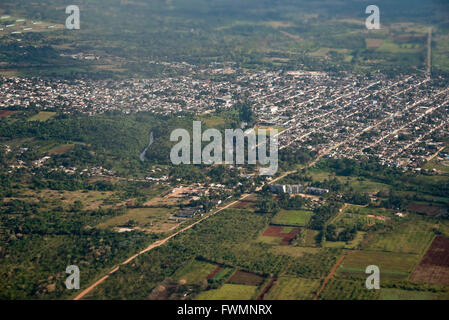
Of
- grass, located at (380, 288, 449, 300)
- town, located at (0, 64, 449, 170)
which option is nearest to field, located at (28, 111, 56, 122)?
town, located at (0, 64, 449, 170)

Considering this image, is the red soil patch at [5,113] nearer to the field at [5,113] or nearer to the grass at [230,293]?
the field at [5,113]

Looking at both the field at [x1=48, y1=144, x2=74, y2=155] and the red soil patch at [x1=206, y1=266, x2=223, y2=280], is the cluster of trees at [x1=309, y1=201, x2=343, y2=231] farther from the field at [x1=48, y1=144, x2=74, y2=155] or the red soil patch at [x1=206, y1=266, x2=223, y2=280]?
the field at [x1=48, y1=144, x2=74, y2=155]

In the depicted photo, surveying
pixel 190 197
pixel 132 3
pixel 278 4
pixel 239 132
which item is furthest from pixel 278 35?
pixel 190 197

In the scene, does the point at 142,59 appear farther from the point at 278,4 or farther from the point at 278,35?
the point at 278,4

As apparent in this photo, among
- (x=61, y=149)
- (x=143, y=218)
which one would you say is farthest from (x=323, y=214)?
(x=61, y=149)

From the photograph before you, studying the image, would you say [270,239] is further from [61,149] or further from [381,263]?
[61,149]
